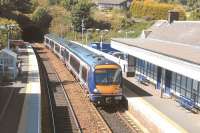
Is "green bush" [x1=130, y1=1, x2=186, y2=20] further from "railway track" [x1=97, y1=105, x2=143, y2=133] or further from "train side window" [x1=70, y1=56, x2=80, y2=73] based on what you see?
"railway track" [x1=97, y1=105, x2=143, y2=133]

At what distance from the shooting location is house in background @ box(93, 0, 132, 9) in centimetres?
11206

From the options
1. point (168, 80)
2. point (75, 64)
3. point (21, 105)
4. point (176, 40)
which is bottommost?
point (21, 105)

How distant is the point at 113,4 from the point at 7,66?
8071 cm

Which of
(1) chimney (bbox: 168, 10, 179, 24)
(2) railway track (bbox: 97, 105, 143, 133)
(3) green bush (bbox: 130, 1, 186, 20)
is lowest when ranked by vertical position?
(2) railway track (bbox: 97, 105, 143, 133)

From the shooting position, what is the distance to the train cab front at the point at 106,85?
24594 mm

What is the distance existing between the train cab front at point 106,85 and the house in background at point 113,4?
87393 millimetres

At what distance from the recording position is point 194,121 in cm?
2086

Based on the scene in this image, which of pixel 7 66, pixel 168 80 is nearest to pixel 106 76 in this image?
pixel 168 80

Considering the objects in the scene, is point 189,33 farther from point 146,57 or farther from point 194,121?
point 194,121

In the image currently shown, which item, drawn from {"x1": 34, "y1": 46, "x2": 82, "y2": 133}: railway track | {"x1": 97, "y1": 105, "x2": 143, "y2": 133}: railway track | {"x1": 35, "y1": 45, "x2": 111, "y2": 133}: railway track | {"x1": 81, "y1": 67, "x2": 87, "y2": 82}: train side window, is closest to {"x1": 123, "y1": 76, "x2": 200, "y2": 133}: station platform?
{"x1": 97, "y1": 105, "x2": 143, "y2": 133}: railway track

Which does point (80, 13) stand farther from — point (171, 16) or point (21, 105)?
point (21, 105)

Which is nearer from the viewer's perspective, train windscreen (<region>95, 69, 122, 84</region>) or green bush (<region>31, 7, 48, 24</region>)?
train windscreen (<region>95, 69, 122, 84</region>)

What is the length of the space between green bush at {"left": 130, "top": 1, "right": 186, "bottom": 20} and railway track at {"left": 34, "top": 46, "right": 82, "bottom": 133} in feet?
202

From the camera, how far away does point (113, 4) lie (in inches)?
4451
